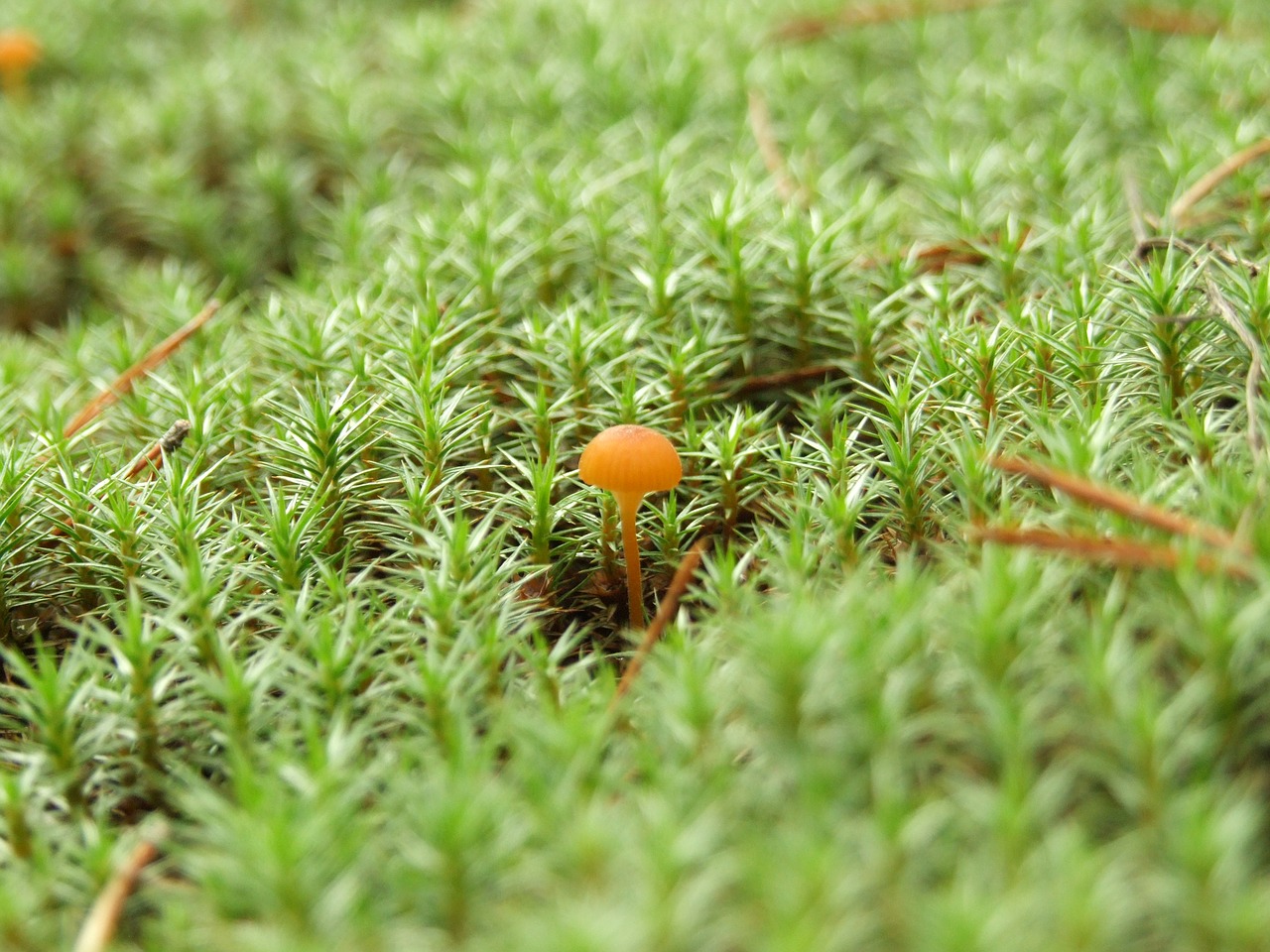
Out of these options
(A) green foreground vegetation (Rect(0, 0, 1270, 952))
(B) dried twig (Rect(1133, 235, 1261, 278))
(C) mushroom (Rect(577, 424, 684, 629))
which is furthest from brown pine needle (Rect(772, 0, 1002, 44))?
(C) mushroom (Rect(577, 424, 684, 629))

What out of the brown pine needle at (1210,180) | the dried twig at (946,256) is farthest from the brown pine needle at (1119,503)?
the brown pine needle at (1210,180)

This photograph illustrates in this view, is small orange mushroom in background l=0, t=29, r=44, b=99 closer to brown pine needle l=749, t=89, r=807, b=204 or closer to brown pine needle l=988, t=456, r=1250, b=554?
brown pine needle l=749, t=89, r=807, b=204

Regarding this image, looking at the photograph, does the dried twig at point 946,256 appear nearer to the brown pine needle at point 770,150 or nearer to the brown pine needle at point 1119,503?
the brown pine needle at point 770,150

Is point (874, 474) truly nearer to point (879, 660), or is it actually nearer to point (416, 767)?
point (879, 660)

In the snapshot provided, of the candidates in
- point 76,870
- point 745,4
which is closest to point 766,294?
point 76,870

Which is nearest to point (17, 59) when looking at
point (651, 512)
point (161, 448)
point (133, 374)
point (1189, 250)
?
point (133, 374)
